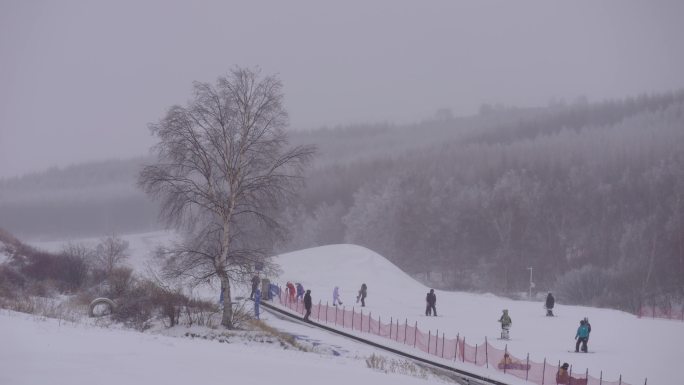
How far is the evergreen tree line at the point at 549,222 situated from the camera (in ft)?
297

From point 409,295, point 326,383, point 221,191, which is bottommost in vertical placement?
point 409,295

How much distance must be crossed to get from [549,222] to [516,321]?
75739 mm

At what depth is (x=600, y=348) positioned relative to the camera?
31234mm

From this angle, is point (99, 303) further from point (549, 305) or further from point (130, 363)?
point (549, 305)

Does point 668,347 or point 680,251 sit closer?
point 668,347

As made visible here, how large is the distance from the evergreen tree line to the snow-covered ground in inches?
1555

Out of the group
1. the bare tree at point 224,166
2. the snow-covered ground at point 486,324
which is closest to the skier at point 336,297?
the snow-covered ground at point 486,324

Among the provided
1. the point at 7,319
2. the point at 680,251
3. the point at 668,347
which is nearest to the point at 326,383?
the point at 7,319

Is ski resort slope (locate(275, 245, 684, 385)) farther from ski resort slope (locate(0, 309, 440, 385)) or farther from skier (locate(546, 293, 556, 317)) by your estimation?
ski resort slope (locate(0, 309, 440, 385))

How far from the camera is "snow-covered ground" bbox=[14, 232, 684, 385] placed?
2612cm

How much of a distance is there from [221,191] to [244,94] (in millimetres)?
4661

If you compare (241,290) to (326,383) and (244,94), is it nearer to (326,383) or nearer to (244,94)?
(244,94)

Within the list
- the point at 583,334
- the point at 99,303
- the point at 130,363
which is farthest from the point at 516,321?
the point at 130,363

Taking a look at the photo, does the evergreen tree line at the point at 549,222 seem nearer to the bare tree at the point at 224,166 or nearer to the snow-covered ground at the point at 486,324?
the snow-covered ground at the point at 486,324
